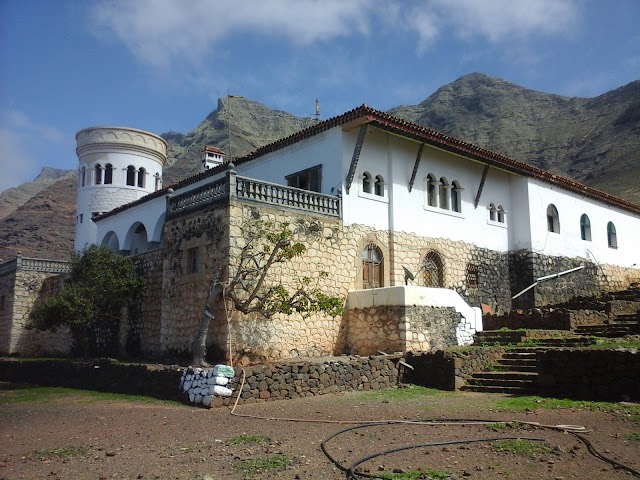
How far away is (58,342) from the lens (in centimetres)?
2619

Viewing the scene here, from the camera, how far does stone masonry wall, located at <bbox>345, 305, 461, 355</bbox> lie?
15.9 m

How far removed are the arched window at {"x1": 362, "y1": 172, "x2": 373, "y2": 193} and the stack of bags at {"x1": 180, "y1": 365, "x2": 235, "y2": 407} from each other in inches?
344

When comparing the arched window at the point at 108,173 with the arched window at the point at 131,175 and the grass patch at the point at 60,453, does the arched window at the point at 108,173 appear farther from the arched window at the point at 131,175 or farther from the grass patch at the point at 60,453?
the grass patch at the point at 60,453

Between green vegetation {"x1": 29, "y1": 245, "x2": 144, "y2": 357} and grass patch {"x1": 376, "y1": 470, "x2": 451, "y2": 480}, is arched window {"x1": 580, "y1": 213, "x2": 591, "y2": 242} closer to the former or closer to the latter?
green vegetation {"x1": 29, "y1": 245, "x2": 144, "y2": 357}

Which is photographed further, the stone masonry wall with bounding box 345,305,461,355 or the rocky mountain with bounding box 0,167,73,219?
the rocky mountain with bounding box 0,167,73,219

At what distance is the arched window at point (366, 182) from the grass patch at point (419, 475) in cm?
1299

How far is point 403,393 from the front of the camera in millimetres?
12883

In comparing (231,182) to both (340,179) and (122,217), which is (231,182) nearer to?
(340,179)

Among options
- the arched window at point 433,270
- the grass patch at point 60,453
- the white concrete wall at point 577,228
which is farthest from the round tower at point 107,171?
the grass patch at point 60,453

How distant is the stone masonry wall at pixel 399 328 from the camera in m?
15.9

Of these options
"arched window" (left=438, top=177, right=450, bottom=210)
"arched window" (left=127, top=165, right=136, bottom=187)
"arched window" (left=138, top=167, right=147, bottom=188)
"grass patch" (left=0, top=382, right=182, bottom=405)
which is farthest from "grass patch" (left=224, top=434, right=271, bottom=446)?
"arched window" (left=138, top=167, right=147, bottom=188)

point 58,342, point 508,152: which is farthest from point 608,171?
point 58,342

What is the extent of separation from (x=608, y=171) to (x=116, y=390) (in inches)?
2076

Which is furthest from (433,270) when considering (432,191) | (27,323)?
(27,323)
